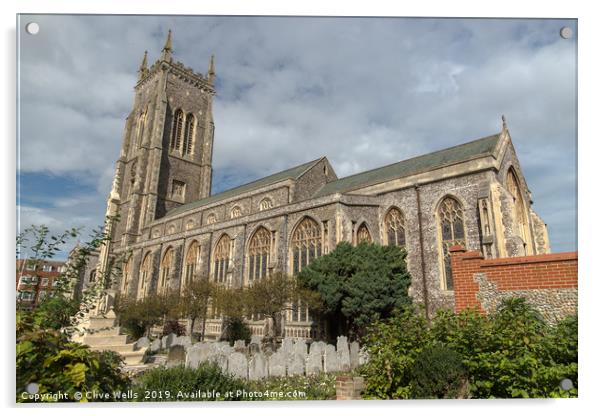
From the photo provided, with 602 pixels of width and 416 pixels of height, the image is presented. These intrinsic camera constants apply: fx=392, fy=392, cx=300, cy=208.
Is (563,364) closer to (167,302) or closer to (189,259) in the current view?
(167,302)

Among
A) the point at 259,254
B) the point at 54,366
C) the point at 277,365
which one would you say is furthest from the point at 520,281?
the point at 259,254

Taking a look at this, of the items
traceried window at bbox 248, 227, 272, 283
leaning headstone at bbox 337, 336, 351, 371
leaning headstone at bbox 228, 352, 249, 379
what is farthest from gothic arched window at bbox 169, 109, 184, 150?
leaning headstone at bbox 228, 352, 249, 379

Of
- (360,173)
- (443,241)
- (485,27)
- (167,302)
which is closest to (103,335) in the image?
(485,27)

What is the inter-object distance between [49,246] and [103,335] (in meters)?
4.98

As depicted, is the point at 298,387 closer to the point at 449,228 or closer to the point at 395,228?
the point at 449,228

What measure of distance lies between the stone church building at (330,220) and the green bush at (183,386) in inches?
127

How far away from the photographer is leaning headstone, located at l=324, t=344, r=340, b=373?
1170 cm

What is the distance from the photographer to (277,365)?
1066 centimetres

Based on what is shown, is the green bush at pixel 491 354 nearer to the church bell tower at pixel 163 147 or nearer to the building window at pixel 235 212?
the building window at pixel 235 212

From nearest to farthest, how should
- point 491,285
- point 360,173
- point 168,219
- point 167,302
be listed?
point 491,285
point 167,302
point 360,173
point 168,219

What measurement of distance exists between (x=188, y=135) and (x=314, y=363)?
38.1 metres

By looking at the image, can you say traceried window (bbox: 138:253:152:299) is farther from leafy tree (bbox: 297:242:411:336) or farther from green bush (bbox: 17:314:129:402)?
green bush (bbox: 17:314:129:402)

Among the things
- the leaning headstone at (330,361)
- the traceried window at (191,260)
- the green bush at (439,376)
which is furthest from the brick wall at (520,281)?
the traceried window at (191,260)

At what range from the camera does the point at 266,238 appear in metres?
A: 23.3
